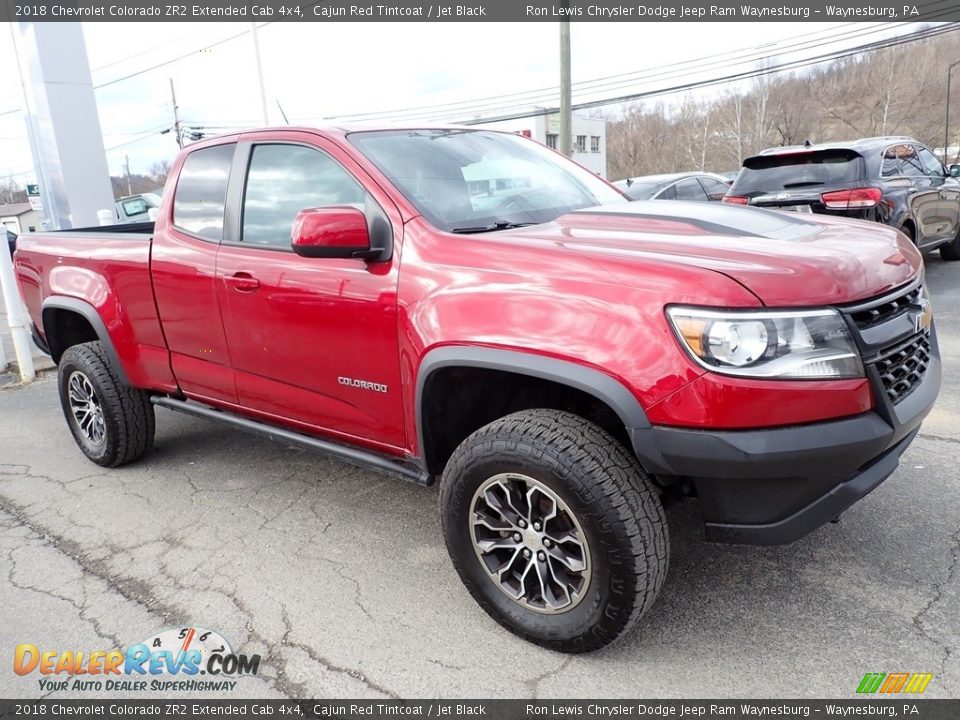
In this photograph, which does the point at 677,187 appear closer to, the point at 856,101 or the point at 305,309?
the point at 305,309

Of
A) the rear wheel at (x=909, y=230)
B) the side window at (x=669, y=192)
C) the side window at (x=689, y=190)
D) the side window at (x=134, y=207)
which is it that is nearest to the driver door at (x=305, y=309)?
the rear wheel at (x=909, y=230)

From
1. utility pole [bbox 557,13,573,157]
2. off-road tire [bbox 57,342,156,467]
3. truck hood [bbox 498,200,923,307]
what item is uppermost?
utility pole [bbox 557,13,573,157]

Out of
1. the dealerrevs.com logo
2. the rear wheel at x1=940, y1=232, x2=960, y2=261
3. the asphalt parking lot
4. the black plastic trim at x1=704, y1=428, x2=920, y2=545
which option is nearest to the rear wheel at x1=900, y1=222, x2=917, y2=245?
the rear wheel at x1=940, y1=232, x2=960, y2=261

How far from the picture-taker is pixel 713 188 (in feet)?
33.6

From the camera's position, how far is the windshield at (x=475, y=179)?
2.84 metres

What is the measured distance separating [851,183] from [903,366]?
564cm

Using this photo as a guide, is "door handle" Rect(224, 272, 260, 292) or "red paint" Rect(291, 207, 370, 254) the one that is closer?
"red paint" Rect(291, 207, 370, 254)

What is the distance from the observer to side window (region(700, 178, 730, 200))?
32.7ft

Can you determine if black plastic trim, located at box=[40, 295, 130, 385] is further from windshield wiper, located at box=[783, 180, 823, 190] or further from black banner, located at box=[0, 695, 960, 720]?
windshield wiper, located at box=[783, 180, 823, 190]

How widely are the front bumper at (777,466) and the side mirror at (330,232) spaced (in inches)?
49.7

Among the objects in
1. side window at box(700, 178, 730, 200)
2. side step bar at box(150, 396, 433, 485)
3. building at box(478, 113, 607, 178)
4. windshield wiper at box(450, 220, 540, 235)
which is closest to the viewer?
windshield wiper at box(450, 220, 540, 235)

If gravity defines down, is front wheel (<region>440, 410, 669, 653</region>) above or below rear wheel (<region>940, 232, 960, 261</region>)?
above

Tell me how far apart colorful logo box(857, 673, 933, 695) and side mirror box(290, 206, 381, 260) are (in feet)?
7.27

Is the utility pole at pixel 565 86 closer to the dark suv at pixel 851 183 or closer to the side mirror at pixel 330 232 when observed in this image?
the dark suv at pixel 851 183
